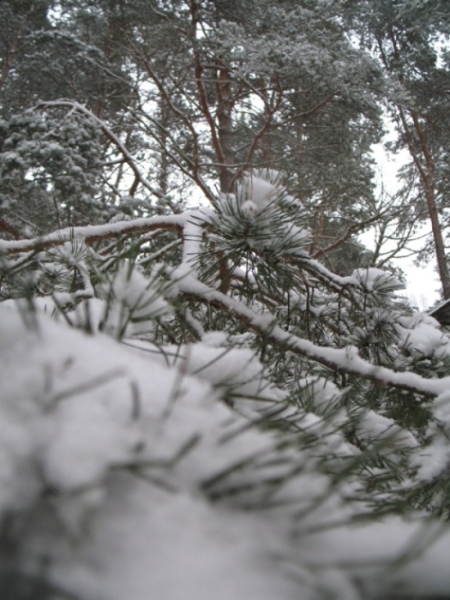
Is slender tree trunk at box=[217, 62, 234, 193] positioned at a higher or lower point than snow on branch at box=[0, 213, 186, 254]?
higher

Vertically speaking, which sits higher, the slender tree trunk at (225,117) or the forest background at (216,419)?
the slender tree trunk at (225,117)

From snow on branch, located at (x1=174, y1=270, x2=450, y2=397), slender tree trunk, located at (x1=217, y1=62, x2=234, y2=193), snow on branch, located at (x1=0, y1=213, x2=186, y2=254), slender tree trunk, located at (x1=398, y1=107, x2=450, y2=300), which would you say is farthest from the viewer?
slender tree trunk, located at (x1=398, y1=107, x2=450, y2=300)

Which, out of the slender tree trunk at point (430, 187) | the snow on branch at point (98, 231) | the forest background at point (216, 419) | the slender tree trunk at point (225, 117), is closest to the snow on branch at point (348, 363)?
the forest background at point (216, 419)

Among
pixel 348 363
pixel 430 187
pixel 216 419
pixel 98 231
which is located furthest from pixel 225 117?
pixel 216 419

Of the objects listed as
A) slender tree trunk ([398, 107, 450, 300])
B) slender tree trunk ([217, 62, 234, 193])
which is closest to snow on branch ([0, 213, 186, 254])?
slender tree trunk ([217, 62, 234, 193])

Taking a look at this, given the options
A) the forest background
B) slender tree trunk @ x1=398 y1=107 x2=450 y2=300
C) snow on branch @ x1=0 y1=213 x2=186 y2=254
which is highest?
slender tree trunk @ x1=398 y1=107 x2=450 y2=300

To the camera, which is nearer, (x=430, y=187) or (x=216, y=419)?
(x=216, y=419)

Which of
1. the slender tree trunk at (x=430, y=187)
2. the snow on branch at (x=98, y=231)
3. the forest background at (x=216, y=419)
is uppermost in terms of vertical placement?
the slender tree trunk at (x=430, y=187)

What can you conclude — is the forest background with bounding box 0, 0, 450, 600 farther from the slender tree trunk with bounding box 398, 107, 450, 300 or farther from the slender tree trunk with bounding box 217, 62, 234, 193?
the slender tree trunk with bounding box 398, 107, 450, 300

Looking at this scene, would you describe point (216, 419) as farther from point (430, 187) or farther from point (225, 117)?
point (430, 187)

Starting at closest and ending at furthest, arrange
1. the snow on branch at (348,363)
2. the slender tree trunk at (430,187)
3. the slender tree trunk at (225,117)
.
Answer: the snow on branch at (348,363) < the slender tree trunk at (225,117) < the slender tree trunk at (430,187)

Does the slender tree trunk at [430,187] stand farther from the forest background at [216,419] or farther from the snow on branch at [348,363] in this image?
the snow on branch at [348,363]

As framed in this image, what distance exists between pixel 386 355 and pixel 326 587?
1.39 meters

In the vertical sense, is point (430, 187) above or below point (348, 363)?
above
